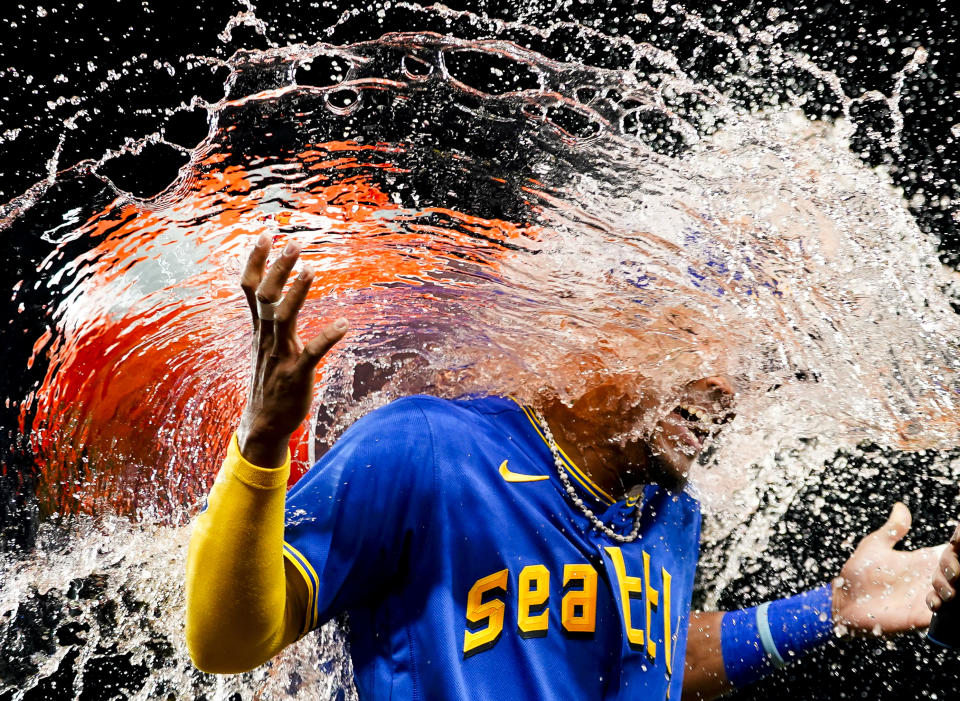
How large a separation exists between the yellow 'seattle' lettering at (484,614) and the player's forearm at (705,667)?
2.43ft

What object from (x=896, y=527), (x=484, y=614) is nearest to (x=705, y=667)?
(x=896, y=527)

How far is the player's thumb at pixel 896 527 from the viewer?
135 centimetres

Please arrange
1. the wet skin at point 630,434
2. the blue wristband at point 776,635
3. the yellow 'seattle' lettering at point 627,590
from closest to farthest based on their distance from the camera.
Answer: the yellow 'seattle' lettering at point 627,590
the wet skin at point 630,434
the blue wristband at point 776,635

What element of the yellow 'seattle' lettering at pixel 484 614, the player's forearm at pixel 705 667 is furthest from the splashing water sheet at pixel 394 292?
the player's forearm at pixel 705 667

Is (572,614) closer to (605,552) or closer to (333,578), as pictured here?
(605,552)

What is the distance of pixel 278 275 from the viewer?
583mm

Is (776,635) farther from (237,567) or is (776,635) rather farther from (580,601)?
(237,567)

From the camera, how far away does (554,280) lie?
118 centimetres

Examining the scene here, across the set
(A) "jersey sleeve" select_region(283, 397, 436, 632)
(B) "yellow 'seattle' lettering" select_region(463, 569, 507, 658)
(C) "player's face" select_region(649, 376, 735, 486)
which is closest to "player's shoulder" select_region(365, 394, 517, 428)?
(A) "jersey sleeve" select_region(283, 397, 436, 632)

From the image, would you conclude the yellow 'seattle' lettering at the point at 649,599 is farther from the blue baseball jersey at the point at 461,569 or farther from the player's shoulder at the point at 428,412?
the player's shoulder at the point at 428,412

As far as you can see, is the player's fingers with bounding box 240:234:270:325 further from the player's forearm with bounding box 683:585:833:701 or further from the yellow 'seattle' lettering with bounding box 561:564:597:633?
the player's forearm with bounding box 683:585:833:701

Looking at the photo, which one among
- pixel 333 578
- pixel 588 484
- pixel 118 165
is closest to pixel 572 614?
pixel 588 484

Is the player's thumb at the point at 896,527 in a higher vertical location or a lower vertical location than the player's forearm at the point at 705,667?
higher

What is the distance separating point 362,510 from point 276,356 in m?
0.31
